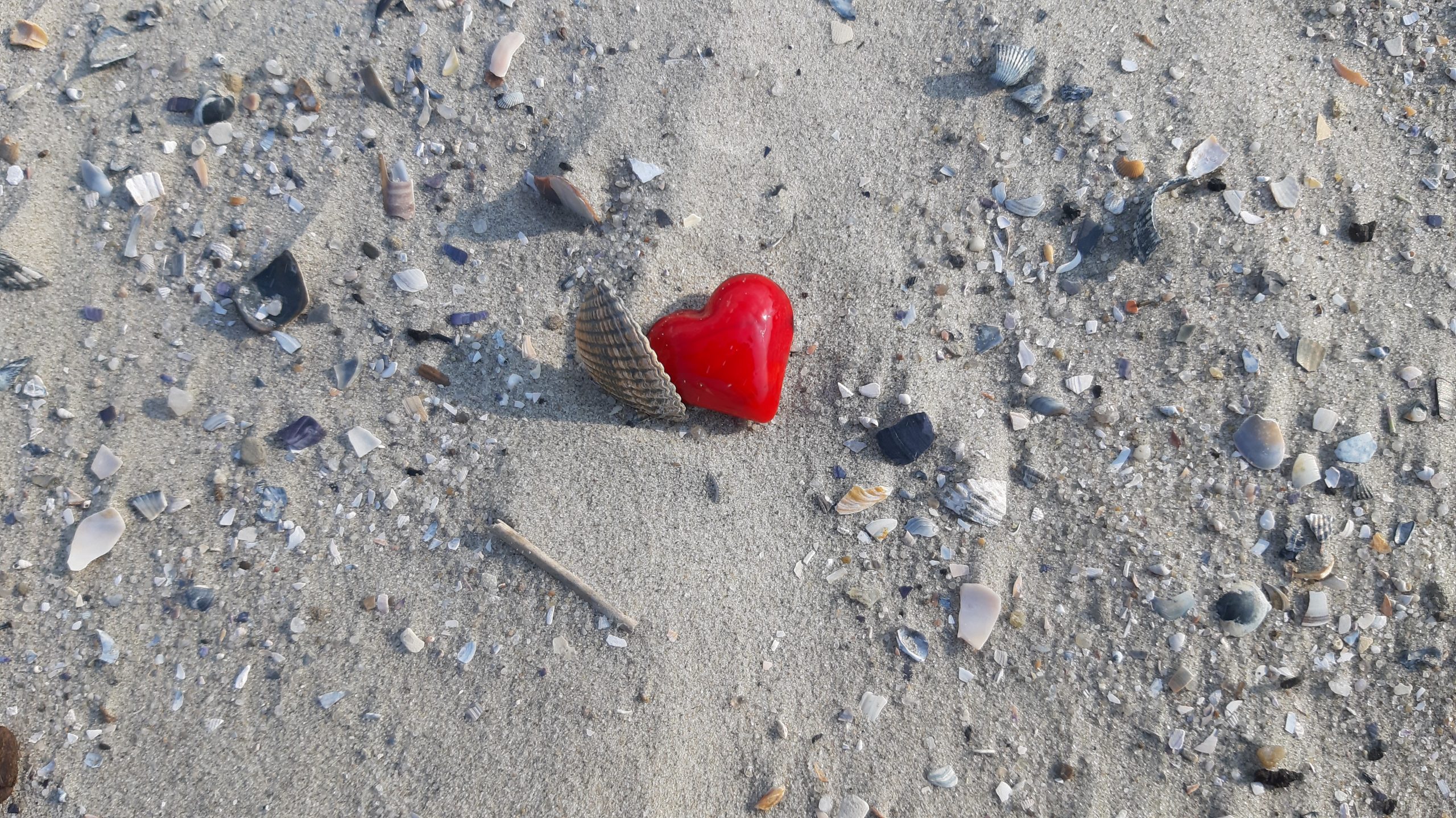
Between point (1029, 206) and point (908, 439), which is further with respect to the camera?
point (1029, 206)

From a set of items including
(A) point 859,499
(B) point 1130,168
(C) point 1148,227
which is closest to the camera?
(A) point 859,499

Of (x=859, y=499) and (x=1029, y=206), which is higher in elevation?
(x=1029, y=206)

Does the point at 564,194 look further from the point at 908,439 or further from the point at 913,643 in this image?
the point at 913,643

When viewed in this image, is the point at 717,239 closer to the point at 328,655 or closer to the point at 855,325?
the point at 855,325

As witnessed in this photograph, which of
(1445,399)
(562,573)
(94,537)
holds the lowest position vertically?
(94,537)

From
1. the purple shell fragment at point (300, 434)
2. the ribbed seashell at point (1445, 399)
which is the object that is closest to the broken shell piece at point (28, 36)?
the purple shell fragment at point (300, 434)

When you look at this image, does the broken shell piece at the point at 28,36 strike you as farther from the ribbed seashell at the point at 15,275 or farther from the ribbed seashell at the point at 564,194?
the ribbed seashell at the point at 564,194

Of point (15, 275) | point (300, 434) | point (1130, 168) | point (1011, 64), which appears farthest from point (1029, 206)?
point (15, 275)
